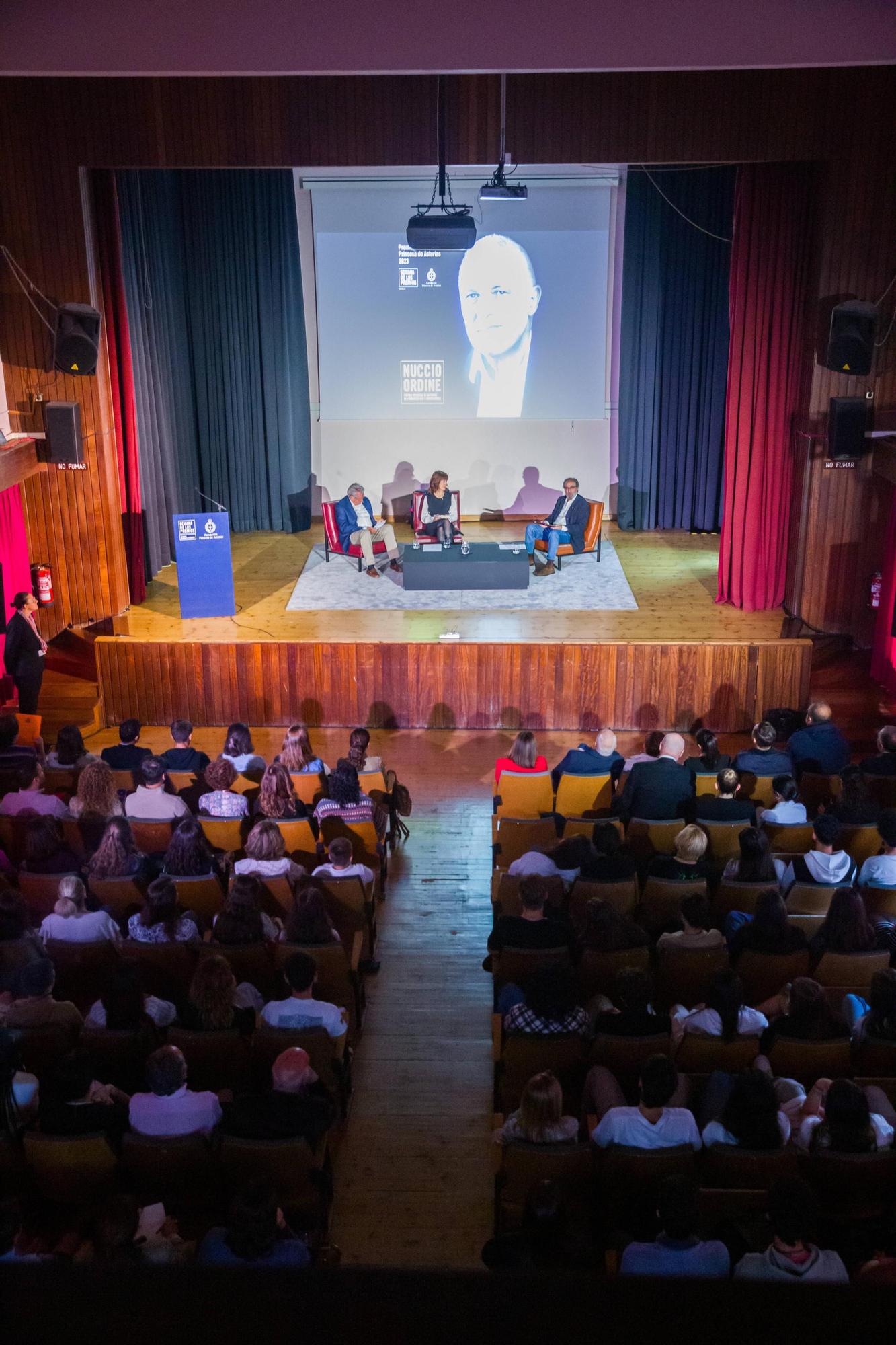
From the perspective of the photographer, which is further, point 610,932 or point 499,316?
point 499,316

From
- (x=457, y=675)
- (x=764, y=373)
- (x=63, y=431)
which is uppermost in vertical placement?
(x=764, y=373)

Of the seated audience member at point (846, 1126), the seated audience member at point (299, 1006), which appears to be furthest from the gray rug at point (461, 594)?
the seated audience member at point (846, 1126)

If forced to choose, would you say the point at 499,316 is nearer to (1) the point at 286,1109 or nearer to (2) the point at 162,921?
(2) the point at 162,921

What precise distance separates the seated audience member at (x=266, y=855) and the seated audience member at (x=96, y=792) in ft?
3.02

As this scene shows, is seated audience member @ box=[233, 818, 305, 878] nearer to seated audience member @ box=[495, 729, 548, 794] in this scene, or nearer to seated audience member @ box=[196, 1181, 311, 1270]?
seated audience member @ box=[495, 729, 548, 794]

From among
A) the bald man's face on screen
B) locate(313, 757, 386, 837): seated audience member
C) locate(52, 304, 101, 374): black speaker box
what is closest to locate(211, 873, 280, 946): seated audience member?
locate(313, 757, 386, 837): seated audience member

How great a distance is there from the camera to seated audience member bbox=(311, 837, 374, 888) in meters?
5.39

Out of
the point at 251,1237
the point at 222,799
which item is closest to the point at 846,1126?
the point at 251,1237

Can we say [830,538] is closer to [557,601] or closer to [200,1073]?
[557,601]

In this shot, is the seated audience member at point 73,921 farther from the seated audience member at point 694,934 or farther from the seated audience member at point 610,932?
the seated audience member at point 694,934

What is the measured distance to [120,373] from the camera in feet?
33.1

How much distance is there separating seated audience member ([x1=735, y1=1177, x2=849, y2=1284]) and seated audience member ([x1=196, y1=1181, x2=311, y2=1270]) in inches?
45.6

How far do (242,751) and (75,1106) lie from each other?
322 cm

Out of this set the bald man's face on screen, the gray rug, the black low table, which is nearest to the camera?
the gray rug
